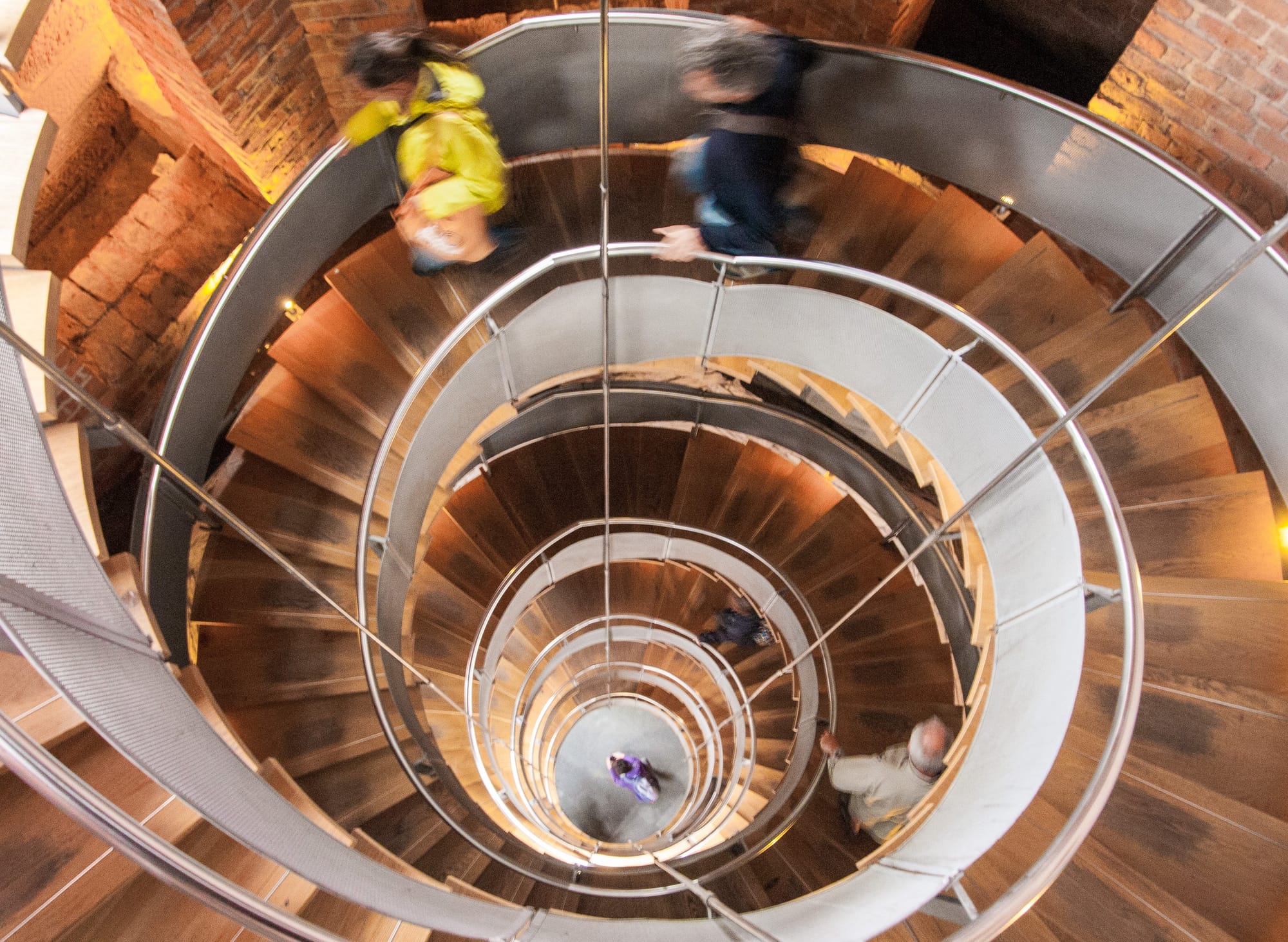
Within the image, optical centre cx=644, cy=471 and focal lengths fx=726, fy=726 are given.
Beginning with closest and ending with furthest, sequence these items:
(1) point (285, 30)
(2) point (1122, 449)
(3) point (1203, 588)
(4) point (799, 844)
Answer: (3) point (1203, 588) < (2) point (1122, 449) < (1) point (285, 30) < (4) point (799, 844)

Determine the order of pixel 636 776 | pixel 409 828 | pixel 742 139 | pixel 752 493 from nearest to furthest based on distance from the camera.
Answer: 1. pixel 742 139
2. pixel 409 828
3. pixel 752 493
4. pixel 636 776

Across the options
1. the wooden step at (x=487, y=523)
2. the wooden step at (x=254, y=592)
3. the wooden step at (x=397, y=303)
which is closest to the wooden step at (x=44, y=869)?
the wooden step at (x=254, y=592)

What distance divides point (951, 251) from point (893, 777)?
11.6ft

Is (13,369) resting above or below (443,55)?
below

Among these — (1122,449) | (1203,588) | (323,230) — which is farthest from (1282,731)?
(323,230)

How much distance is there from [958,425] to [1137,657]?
167 centimetres

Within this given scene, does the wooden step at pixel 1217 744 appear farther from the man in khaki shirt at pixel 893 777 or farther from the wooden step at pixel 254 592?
the wooden step at pixel 254 592

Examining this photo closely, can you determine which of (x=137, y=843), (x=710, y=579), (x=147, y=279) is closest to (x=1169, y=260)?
(x=710, y=579)

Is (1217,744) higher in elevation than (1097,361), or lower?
lower

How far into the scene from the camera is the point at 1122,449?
422 centimetres

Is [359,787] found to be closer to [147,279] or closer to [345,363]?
[345,363]

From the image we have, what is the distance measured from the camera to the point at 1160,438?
4121 mm

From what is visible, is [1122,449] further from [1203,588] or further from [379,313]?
[379,313]

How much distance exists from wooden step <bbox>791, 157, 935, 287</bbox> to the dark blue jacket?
1087 millimetres
